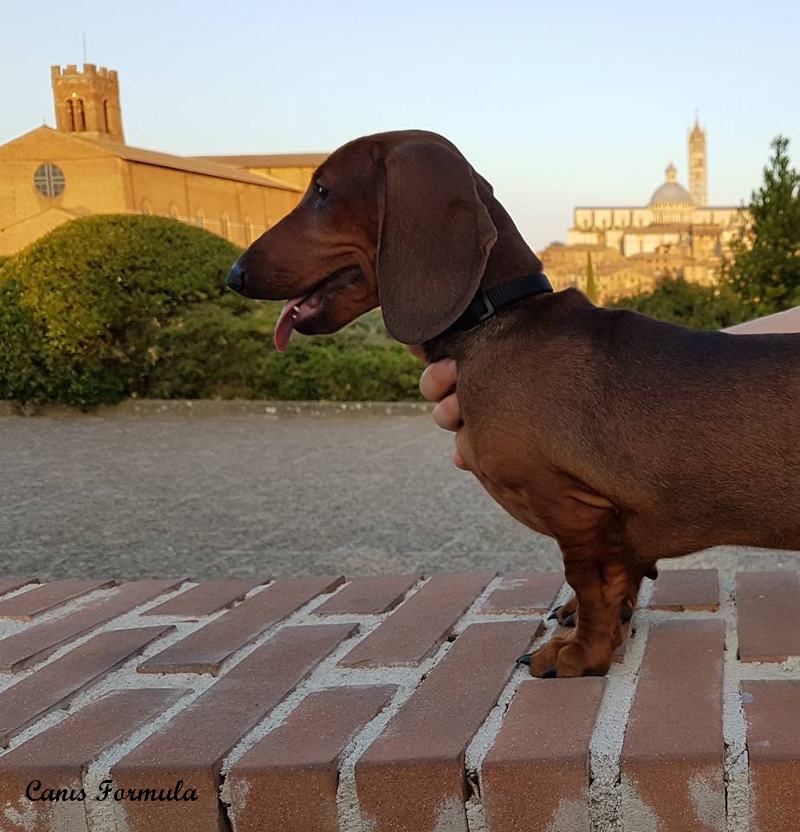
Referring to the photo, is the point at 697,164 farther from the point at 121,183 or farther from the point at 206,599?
the point at 206,599

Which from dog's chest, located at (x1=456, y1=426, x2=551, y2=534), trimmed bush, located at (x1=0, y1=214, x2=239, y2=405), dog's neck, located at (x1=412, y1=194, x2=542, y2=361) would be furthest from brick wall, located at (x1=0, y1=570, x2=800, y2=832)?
trimmed bush, located at (x1=0, y1=214, x2=239, y2=405)

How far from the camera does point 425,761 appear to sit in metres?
1.50

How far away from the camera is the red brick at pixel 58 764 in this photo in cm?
159

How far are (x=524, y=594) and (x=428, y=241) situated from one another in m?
1.09

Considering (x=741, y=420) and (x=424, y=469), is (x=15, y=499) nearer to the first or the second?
(x=424, y=469)

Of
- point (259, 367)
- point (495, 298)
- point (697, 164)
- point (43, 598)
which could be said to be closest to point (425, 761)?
point (495, 298)

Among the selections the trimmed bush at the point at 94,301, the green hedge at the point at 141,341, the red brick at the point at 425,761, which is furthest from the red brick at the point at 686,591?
the trimmed bush at the point at 94,301

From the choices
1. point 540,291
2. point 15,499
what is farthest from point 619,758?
point 15,499

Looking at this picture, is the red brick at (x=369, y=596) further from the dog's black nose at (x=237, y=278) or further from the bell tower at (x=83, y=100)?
the bell tower at (x=83, y=100)

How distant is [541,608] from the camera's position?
2.36 meters

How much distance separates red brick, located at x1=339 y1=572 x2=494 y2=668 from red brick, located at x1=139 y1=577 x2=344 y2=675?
0.28 meters

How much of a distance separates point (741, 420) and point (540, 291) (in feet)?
1.53

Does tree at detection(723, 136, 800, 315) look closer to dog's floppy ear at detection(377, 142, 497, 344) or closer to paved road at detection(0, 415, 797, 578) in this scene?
paved road at detection(0, 415, 797, 578)

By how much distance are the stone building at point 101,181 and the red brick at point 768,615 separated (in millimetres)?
39095
